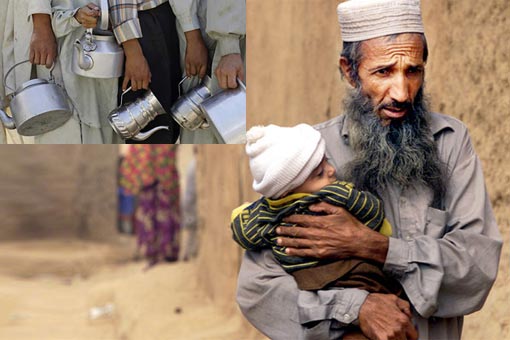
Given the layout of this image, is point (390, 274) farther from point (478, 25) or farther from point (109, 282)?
point (109, 282)

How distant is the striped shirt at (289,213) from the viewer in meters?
2.83

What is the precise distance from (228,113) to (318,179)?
1.51 m

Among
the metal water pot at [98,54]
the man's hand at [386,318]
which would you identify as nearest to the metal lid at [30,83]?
the metal water pot at [98,54]

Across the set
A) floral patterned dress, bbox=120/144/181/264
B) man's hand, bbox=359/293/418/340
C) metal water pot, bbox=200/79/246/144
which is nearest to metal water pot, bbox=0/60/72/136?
metal water pot, bbox=200/79/246/144

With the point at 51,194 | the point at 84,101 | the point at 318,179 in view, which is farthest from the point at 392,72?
the point at 51,194

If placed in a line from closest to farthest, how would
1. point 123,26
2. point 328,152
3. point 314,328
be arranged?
point 314,328, point 328,152, point 123,26

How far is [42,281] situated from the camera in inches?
556

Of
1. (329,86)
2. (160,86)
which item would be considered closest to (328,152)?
(160,86)

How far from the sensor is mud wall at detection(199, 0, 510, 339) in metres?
5.02

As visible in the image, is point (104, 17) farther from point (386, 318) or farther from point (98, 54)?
point (386, 318)

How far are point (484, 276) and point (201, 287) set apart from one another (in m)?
8.08

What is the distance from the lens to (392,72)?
2953 millimetres

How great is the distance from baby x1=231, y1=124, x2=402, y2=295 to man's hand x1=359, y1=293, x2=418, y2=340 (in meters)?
0.06

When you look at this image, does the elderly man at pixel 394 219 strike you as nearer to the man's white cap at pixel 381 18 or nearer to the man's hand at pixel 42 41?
the man's white cap at pixel 381 18
